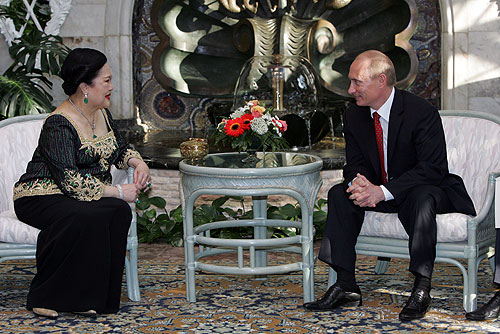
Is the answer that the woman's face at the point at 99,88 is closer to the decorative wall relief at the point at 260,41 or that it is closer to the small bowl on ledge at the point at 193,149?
the small bowl on ledge at the point at 193,149

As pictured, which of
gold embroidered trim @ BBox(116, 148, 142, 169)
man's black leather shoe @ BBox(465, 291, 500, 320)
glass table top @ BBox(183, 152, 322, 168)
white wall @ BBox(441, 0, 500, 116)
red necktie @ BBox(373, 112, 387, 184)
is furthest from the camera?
white wall @ BBox(441, 0, 500, 116)

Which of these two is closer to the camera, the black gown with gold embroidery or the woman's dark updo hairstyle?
the black gown with gold embroidery

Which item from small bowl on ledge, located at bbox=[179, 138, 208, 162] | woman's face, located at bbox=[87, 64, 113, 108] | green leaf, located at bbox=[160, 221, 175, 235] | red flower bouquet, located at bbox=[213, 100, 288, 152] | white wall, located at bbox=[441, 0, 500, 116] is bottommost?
green leaf, located at bbox=[160, 221, 175, 235]

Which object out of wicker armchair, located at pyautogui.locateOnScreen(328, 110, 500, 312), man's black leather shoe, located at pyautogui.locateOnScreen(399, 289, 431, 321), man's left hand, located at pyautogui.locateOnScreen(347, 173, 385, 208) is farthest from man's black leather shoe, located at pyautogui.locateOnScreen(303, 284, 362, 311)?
man's left hand, located at pyautogui.locateOnScreen(347, 173, 385, 208)

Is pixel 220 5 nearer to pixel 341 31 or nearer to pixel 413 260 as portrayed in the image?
pixel 341 31

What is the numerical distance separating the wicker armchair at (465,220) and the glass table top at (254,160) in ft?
1.74

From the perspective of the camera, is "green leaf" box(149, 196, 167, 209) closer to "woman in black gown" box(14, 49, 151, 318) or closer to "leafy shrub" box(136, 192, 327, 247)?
"leafy shrub" box(136, 192, 327, 247)

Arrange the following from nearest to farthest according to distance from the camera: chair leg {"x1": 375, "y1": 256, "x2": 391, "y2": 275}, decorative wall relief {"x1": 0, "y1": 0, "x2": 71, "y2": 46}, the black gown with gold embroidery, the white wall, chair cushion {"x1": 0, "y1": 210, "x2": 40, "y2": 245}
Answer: the black gown with gold embroidery < chair cushion {"x1": 0, "y1": 210, "x2": 40, "y2": 245} < chair leg {"x1": 375, "y1": 256, "x2": 391, "y2": 275} < the white wall < decorative wall relief {"x1": 0, "y1": 0, "x2": 71, "y2": 46}

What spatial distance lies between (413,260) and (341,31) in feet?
15.5

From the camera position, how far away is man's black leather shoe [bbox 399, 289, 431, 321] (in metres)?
3.90

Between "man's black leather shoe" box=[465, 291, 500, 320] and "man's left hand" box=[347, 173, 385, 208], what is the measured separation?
2.21 ft

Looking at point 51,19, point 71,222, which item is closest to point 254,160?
point 71,222

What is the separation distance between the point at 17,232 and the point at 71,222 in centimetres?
32

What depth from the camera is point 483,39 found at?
24.1 feet
